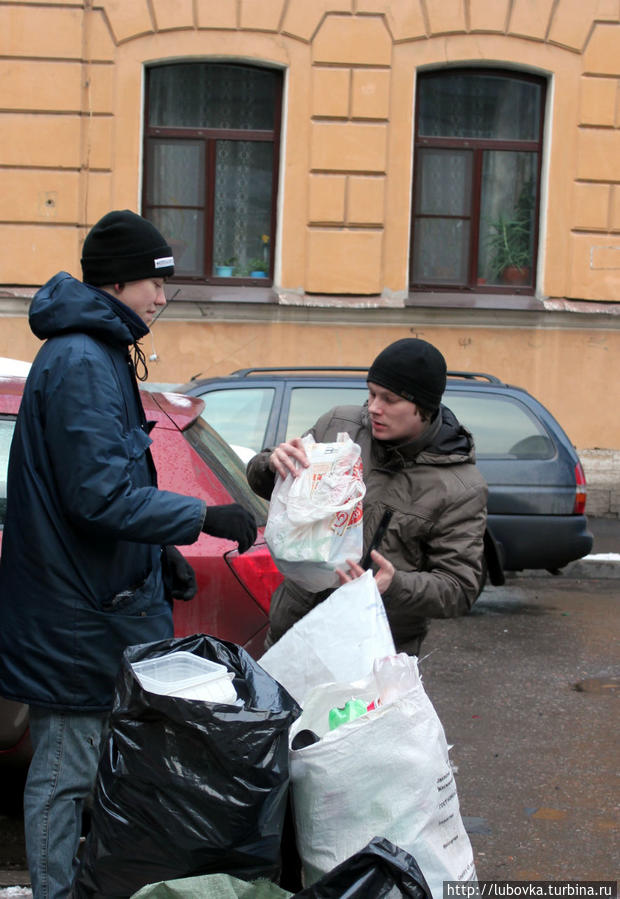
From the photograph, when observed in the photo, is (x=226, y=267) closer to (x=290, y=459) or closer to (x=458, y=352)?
(x=458, y=352)

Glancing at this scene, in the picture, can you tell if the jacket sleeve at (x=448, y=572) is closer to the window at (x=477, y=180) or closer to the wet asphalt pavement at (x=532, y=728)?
the wet asphalt pavement at (x=532, y=728)

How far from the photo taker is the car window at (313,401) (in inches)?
311

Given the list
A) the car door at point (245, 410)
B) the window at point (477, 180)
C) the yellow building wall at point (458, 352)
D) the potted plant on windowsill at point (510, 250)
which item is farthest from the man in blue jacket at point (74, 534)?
the potted plant on windowsill at point (510, 250)

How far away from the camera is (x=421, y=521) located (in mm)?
3084

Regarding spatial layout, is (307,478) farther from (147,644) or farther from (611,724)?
(611,724)

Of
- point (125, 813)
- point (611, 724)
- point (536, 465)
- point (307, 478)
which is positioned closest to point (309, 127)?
point (536, 465)

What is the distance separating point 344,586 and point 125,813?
0.75 m

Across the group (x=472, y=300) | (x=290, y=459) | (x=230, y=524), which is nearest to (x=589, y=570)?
(x=472, y=300)

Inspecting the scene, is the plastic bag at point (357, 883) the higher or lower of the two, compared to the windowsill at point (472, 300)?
lower

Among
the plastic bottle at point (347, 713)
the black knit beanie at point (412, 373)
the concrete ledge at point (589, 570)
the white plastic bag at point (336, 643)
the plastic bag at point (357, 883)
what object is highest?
the black knit beanie at point (412, 373)

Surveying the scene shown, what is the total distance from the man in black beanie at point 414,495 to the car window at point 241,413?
465cm

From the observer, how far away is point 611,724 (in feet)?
18.2

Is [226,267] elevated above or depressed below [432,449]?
above

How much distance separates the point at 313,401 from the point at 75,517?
212 inches
